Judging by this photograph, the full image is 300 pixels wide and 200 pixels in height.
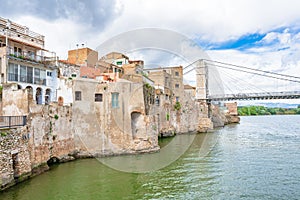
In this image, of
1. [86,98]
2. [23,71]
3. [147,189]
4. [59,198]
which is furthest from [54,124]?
[147,189]

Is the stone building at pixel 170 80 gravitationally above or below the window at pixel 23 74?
above

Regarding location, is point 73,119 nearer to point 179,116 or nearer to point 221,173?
point 221,173

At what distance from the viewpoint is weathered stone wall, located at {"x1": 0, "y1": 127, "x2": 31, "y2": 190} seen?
40.7ft

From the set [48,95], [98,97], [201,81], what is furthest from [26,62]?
[201,81]

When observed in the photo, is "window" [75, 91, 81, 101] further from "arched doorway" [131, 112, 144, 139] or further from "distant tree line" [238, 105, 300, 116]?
"distant tree line" [238, 105, 300, 116]

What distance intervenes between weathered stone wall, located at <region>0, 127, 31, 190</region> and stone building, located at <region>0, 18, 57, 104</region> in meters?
7.62

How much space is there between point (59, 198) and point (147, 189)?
15.1 feet

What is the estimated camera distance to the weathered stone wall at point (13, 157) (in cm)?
1240

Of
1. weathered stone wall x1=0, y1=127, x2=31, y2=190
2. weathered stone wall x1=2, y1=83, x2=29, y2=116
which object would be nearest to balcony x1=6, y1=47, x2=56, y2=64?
weathered stone wall x1=2, y1=83, x2=29, y2=116

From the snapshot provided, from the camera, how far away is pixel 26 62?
21219 millimetres

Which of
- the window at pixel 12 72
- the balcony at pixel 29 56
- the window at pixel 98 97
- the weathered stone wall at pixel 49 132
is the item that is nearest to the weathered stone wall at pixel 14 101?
→ the weathered stone wall at pixel 49 132

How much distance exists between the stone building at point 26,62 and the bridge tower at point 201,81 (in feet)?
139

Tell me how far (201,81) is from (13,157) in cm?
5708

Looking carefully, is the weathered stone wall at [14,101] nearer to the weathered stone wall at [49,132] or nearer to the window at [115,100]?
the weathered stone wall at [49,132]
